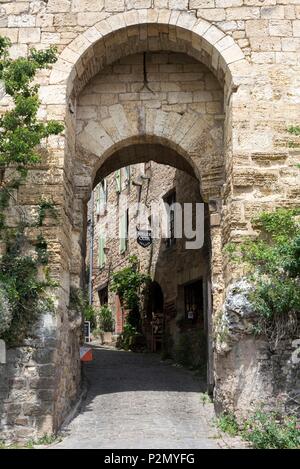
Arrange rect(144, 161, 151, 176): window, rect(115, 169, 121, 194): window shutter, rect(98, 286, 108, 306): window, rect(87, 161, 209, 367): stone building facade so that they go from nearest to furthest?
rect(87, 161, 209, 367): stone building facade, rect(144, 161, 151, 176): window, rect(115, 169, 121, 194): window shutter, rect(98, 286, 108, 306): window

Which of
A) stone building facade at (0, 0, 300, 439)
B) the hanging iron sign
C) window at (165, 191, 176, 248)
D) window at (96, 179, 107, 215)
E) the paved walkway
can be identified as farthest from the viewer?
window at (96, 179, 107, 215)

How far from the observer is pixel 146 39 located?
7492mm

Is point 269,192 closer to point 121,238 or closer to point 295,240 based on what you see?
point 295,240

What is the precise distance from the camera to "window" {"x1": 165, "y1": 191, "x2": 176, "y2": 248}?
13.3m

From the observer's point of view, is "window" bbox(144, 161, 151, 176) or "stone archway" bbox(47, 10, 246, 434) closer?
"stone archway" bbox(47, 10, 246, 434)

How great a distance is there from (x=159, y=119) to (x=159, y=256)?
651 cm

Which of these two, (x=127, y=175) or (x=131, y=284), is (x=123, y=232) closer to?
(x=127, y=175)

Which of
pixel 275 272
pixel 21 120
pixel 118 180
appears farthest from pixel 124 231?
pixel 275 272

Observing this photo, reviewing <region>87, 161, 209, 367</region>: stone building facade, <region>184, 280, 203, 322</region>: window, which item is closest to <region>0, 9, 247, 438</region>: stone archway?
<region>87, 161, 209, 367</region>: stone building facade

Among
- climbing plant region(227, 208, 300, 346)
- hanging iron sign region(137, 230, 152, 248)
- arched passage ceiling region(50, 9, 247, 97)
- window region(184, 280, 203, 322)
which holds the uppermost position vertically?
arched passage ceiling region(50, 9, 247, 97)

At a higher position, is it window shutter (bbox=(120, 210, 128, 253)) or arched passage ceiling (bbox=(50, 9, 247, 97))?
arched passage ceiling (bbox=(50, 9, 247, 97))

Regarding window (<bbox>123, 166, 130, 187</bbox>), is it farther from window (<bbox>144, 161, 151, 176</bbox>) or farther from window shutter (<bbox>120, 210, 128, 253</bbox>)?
window (<bbox>144, 161, 151, 176</bbox>)

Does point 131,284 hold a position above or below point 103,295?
above

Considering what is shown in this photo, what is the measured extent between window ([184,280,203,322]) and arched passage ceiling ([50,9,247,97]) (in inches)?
227
